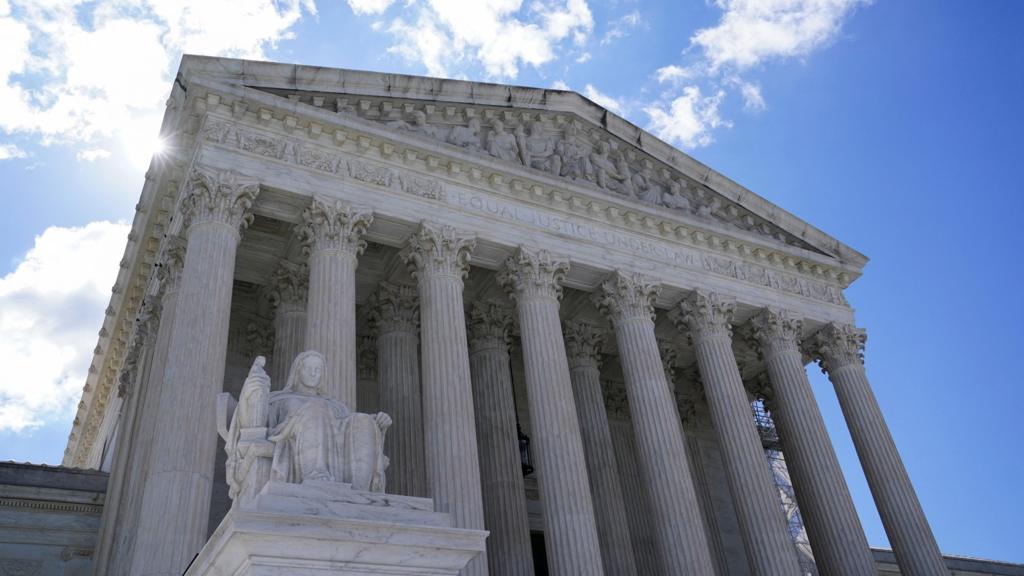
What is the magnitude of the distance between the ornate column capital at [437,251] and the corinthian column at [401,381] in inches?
101

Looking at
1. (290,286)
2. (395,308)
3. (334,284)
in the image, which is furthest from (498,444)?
(334,284)

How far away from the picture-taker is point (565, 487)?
19.2 meters

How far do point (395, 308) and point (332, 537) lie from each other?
54.3ft

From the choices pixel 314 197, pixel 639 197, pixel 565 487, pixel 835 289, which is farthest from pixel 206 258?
pixel 835 289

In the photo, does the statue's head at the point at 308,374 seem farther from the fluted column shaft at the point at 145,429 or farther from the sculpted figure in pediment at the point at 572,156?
the sculpted figure in pediment at the point at 572,156

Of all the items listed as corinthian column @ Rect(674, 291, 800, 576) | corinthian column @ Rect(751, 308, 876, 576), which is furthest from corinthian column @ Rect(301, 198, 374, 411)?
corinthian column @ Rect(751, 308, 876, 576)

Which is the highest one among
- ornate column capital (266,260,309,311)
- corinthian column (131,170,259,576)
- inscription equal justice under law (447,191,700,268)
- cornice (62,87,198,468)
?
cornice (62,87,198,468)

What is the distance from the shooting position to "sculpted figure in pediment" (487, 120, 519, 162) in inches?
941

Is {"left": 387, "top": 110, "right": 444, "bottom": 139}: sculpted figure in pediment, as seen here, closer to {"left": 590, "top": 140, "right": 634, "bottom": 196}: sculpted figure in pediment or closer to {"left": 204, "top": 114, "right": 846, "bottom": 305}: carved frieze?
{"left": 204, "top": 114, "right": 846, "bottom": 305}: carved frieze

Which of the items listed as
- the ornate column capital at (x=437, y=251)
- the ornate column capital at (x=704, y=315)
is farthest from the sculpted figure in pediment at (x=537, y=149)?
the ornate column capital at (x=704, y=315)

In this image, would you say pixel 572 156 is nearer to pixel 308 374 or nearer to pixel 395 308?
pixel 395 308

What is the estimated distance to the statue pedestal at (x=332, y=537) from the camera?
23.1ft

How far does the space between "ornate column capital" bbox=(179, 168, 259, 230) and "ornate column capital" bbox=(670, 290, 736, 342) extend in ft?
42.8

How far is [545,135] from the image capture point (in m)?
26.0
